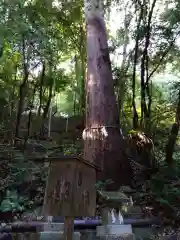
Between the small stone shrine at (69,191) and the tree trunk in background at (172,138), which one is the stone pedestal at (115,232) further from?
the tree trunk in background at (172,138)

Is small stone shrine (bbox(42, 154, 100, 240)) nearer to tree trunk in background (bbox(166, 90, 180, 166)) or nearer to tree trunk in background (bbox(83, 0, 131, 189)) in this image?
tree trunk in background (bbox(83, 0, 131, 189))

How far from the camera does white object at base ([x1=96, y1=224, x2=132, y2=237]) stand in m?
3.63

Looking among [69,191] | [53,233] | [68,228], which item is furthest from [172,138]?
[68,228]

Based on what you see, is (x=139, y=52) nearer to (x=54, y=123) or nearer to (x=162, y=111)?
(x=162, y=111)

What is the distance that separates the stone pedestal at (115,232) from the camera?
358cm

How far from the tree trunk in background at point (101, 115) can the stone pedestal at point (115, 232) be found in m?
1.21

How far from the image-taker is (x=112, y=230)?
368cm

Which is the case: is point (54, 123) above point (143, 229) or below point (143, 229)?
above

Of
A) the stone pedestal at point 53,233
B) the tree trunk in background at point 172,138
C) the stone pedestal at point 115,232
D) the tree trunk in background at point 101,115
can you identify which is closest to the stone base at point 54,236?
the stone pedestal at point 53,233

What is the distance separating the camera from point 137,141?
234 inches

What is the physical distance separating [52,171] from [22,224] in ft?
3.39

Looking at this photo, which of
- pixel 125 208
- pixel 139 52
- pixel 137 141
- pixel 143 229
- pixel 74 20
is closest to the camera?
pixel 143 229

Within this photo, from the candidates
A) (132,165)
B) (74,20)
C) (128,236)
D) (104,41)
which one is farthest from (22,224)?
(74,20)

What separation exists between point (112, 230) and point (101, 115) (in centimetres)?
220
